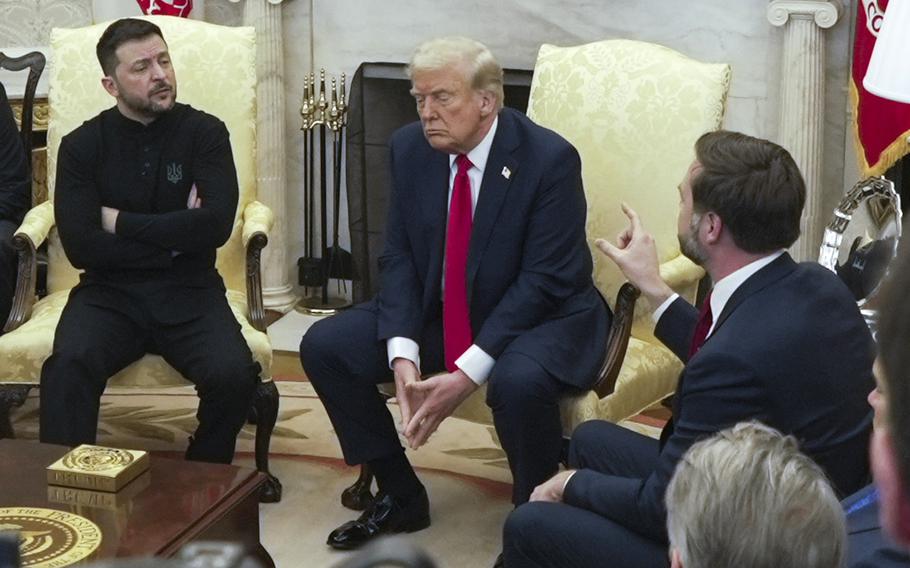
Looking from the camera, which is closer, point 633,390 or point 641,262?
point 641,262

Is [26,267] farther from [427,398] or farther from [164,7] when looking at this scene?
[164,7]

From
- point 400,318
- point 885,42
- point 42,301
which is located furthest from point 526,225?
point 42,301

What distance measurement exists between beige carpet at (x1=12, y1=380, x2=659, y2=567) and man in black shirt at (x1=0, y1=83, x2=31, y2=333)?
0.57m

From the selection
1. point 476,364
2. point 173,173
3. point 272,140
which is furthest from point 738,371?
point 272,140

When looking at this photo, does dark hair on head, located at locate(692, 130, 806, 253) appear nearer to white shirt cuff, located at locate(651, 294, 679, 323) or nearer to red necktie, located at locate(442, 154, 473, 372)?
white shirt cuff, located at locate(651, 294, 679, 323)

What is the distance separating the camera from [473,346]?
11.1ft

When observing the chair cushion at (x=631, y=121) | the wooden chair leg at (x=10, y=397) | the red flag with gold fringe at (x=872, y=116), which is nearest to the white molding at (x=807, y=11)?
the red flag with gold fringe at (x=872, y=116)

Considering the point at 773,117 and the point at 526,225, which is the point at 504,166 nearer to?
the point at 526,225

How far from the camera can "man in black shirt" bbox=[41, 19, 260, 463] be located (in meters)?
3.57

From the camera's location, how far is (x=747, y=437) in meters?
1.68

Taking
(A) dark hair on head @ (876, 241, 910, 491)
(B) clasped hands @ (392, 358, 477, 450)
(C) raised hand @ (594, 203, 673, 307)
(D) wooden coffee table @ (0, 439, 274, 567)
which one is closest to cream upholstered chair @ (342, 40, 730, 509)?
(B) clasped hands @ (392, 358, 477, 450)

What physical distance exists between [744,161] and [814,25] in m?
2.25

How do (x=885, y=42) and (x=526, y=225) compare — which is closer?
(x=885, y=42)

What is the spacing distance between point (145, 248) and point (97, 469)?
101cm
